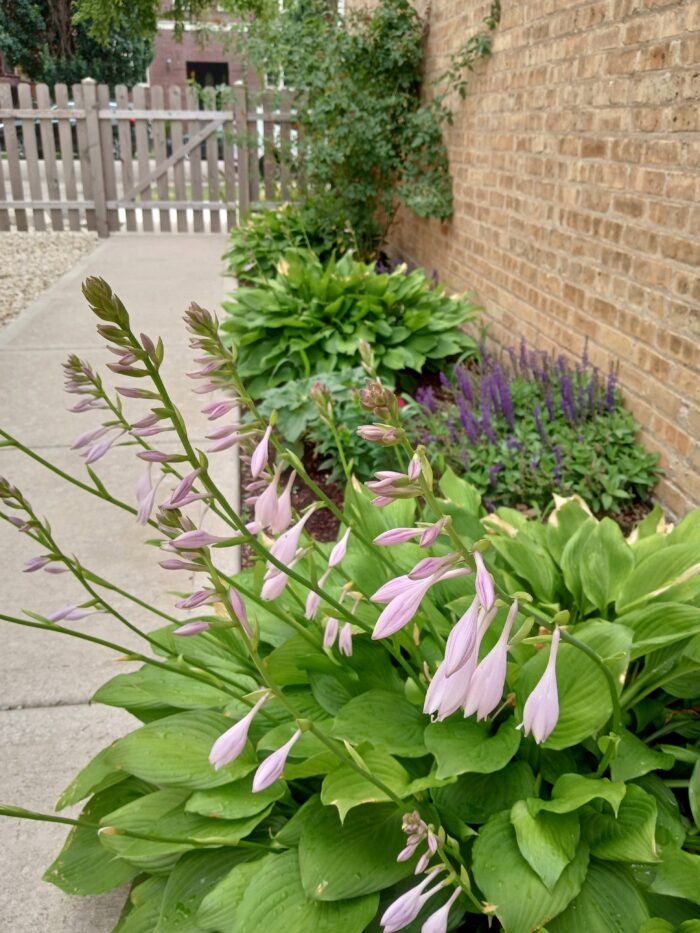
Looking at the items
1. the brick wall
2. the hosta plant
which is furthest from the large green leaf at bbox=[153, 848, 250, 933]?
the brick wall

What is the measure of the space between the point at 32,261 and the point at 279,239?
12.8 ft

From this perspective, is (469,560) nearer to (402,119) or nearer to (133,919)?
(133,919)

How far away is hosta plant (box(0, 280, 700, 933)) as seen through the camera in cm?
124

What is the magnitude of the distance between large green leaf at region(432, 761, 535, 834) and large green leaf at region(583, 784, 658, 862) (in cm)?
13

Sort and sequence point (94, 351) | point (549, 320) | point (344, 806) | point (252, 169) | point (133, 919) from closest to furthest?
point (344, 806) → point (133, 919) → point (549, 320) → point (94, 351) → point (252, 169)

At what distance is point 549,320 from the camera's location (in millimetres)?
4543

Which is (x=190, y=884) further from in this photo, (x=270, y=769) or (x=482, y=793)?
(x=270, y=769)

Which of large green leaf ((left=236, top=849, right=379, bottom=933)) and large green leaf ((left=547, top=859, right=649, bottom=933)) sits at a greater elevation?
large green leaf ((left=547, top=859, right=649, bottom=933))

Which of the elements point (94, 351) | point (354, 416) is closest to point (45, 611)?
point (354, 416)

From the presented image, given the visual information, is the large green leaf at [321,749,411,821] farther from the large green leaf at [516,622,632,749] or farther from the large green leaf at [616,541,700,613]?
the large green leaf at [616,541,700,613]

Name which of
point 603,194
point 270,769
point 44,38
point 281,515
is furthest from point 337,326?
point 270,769

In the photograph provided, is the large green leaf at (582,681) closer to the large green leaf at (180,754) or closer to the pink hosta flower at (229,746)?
the large green leaf at (180,754)

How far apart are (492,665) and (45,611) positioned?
2528 mm

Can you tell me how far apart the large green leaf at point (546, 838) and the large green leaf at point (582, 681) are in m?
0.12
